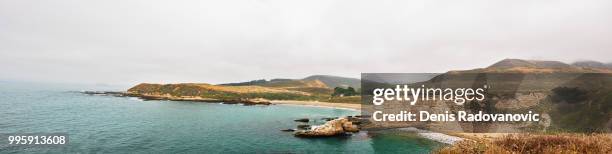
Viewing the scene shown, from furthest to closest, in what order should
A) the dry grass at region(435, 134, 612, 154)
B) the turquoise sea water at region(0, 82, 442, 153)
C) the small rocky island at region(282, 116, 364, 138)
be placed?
the small rocky island at region(282, 116, 364, 138), the turquoise sea water at region(0, 82, 442, 153), the dry grass at region(435, 134, 612, 154)

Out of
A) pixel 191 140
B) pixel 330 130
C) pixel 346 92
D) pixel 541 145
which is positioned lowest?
pixel 191 140

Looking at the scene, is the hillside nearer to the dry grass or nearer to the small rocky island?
the small rocky island

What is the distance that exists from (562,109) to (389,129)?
23.4m

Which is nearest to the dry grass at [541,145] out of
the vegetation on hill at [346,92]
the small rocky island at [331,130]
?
the small rocky island at [331,130]

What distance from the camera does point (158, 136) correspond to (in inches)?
1964

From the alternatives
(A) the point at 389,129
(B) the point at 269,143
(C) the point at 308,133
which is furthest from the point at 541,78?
(B) the point at 269,143

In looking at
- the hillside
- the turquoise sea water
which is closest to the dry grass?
the turquoise sea water

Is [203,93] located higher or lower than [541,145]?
higher

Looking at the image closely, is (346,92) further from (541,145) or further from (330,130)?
(541,145)

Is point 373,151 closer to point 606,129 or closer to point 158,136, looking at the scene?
point 606,129

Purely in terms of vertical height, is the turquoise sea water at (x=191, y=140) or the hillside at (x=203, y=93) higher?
the hillside at (x=203, y=93)

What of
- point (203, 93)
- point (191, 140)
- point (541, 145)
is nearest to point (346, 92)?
point (203, 93)

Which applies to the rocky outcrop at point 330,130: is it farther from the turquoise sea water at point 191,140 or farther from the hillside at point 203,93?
the hillside at point 203,93

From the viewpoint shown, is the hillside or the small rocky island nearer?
the small rocky island
